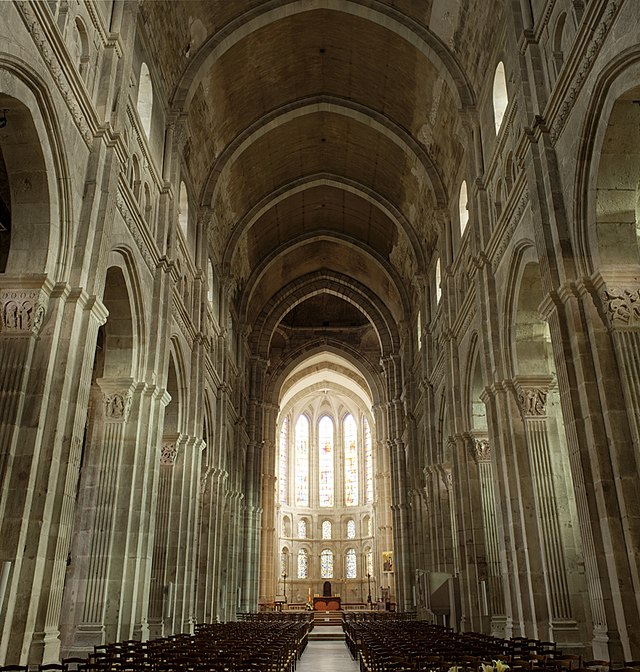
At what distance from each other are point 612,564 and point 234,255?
24867 millimetres

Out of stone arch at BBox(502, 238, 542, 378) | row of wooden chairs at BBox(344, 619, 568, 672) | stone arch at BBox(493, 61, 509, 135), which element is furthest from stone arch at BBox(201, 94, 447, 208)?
row of wooden chairs at BBox(344, 619, 568, 672)

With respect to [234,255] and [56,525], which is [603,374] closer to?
[56,525]

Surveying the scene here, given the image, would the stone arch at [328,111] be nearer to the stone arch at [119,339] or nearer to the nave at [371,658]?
the stone arch at [119,339]

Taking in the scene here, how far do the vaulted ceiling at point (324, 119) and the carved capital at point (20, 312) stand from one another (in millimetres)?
10544

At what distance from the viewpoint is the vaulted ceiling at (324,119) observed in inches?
851

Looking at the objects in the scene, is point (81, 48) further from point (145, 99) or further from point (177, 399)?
point (177, 399)

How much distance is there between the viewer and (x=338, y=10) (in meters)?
23.5

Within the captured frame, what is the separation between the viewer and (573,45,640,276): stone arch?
10867 mm

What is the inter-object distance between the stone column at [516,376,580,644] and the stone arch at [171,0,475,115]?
9896mm

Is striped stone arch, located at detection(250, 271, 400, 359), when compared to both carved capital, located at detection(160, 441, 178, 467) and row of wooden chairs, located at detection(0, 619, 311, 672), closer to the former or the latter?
carved capital, located at detection(160, 441, 178, 467)

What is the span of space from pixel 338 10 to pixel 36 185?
15.5 meters

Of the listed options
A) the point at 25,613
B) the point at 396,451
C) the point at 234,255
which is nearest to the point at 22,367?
the point at 25,613

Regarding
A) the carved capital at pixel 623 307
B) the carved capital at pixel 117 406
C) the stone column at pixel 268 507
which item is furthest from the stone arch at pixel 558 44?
the stone column at pixel 268 507

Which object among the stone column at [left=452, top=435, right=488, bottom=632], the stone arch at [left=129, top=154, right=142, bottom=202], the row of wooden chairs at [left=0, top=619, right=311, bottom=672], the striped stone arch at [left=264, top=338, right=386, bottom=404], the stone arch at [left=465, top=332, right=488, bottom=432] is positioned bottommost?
the row of wooden chairs at [left=0, top=619, right=311, bottom=672]
